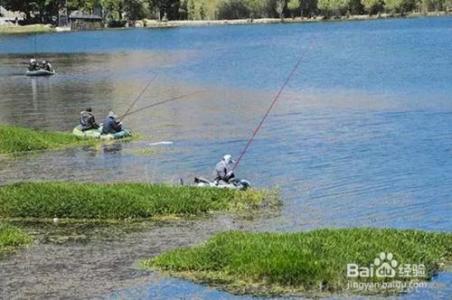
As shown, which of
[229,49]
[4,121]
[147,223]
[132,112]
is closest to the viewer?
[147,223]

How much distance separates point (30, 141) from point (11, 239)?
20352 mm

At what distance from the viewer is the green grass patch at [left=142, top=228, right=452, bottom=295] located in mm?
20047

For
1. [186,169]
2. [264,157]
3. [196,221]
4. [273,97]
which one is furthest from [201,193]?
[273,97]

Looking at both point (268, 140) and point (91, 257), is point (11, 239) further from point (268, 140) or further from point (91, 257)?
point (268, 140)

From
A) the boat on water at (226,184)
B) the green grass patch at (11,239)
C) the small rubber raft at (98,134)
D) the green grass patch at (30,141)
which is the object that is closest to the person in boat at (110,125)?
the small rubber raft at (98,134)

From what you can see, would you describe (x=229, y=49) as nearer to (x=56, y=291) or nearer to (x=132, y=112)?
(x=132, y=112)

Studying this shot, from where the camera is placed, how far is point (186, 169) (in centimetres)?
3856

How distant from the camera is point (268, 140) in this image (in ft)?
159

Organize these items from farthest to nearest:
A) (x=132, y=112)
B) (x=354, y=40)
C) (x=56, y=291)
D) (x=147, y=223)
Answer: (x=354, y=40) → (x=132, y=112) → (x=147, y=223) → (x=56, y=291)

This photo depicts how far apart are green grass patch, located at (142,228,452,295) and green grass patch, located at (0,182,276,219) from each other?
5.21m

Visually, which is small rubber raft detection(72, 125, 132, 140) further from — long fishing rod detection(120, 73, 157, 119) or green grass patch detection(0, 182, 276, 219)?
green grass patch detection(0, 182, 276, 219)

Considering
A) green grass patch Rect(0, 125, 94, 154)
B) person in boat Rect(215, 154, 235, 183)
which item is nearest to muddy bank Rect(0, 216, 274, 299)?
person in boat Rect(215, 154, 235, 183)

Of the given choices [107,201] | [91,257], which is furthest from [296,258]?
[107,201]

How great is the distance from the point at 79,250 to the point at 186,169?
48.8 feet
